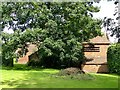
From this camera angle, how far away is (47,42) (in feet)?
87.8

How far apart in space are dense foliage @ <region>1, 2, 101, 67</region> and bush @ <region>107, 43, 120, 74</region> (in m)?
3.46

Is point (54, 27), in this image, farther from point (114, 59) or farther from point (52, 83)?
point (52, 83)

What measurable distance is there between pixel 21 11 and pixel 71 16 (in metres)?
5.46

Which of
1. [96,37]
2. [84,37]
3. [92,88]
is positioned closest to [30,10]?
[84,37]

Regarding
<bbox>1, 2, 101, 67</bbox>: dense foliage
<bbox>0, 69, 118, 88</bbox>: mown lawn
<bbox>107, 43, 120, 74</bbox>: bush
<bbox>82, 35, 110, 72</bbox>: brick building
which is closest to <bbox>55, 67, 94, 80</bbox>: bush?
<bbox>0, 69, 118, 88</bbox>: mown lawn

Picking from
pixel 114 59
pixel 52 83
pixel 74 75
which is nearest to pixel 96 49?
pixel 114 59

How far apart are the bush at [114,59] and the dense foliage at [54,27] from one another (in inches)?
136

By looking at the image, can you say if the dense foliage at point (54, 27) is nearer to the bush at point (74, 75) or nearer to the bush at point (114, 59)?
the bush at point (114, 59)

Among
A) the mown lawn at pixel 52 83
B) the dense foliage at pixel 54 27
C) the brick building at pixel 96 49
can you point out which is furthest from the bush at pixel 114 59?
the mown lawn at pixel 52 83

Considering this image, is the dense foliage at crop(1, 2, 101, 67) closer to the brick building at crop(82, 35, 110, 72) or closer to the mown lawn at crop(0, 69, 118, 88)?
the brick building at crop(82, 35, 110, 72)

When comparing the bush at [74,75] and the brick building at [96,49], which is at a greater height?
the brick building at [96,49]

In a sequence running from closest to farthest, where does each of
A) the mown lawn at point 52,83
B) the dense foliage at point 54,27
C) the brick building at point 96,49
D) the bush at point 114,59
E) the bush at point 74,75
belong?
the mown lawn at point 52,83, the bush at point 74,75, the bush at point 114,59, the dense foliage at point 54,27, the brick building at point 96,49

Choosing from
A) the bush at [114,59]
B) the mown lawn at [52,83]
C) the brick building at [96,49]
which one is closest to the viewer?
the mown lawn at [52,83]

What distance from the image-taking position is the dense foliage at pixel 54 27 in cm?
2714
